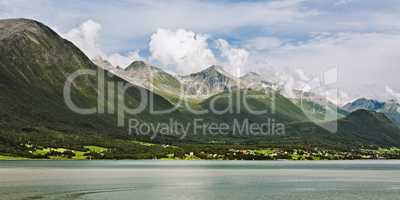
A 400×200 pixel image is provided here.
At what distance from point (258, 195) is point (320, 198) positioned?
1048cm

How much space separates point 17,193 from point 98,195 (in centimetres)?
1334

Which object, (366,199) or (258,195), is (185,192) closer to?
(258,195)

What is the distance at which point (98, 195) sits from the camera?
90500 millimetres

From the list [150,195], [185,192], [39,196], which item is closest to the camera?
[39,196]

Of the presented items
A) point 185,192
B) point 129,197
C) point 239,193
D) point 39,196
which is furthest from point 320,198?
point 39,196

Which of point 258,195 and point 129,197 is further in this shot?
point 258,195

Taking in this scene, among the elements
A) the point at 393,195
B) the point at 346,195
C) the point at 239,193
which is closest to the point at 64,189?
the point at 239,193

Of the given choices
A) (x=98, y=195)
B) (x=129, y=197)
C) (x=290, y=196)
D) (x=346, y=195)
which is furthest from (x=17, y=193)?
(x=346, y=195)

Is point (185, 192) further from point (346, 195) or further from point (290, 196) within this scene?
point (346, 195)

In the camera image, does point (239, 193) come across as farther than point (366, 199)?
Yes

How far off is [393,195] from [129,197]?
44813 mm

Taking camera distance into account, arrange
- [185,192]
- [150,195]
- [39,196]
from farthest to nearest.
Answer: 1. [185,192]
2. [150,195]
3. [39,196]

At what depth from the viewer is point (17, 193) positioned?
3580 inches

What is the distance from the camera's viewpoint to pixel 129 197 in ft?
287
